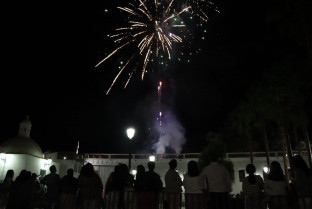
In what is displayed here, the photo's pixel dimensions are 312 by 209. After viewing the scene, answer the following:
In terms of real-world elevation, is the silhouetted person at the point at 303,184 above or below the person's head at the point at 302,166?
below

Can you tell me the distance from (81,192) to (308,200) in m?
5.75

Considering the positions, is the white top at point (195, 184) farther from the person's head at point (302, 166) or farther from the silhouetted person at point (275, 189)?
the person's head at point (302, 166)

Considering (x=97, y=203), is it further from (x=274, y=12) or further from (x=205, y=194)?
(x=274, y=12)

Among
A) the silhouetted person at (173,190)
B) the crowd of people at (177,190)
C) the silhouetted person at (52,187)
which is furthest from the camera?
the silhouetted person at (52,187)

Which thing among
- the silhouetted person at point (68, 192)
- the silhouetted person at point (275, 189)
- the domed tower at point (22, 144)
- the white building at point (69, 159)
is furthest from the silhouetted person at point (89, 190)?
the domed tower at point (22, 144)

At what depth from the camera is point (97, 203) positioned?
834cm

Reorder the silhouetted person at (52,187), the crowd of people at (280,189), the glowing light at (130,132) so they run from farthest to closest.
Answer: the glowing light at (130,132) < the silhouetted person at (52,187) < the crowd of people at (280,189)

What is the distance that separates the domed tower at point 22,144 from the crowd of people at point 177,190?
1375 inches

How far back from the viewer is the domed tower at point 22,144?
1566 inches

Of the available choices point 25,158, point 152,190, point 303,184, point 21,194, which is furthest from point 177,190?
point 25,158

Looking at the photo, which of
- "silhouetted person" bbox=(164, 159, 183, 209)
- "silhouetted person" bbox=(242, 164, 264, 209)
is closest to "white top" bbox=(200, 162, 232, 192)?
"silhouetted person" bbox=(242, 164, 264, 209)

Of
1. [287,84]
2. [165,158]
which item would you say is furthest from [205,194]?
[165,158]

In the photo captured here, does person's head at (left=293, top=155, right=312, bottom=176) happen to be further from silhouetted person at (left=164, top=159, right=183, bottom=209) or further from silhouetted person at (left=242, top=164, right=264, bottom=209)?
silhouetted person at (left=164, top=159, right=183, bottom=209)

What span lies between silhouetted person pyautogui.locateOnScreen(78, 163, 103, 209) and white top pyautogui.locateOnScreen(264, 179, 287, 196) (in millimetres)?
4528
